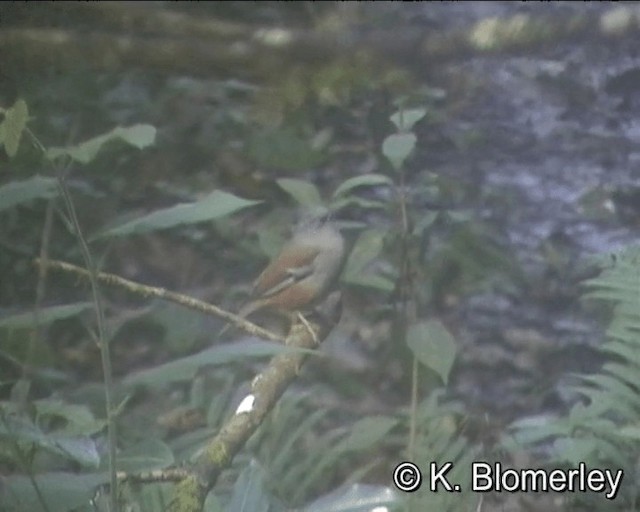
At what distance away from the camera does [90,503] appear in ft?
3.26

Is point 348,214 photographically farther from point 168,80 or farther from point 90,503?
point 90,503

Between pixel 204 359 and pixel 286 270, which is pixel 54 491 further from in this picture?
pixel 286 270

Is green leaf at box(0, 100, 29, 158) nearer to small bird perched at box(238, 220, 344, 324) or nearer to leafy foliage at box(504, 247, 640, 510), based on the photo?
small bird perched at box(238, 220, 344, 324)

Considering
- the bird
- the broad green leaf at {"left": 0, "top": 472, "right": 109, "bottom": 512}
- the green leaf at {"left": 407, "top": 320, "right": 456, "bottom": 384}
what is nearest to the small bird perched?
the bird

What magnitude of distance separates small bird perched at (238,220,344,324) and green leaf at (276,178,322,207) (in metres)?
0.02

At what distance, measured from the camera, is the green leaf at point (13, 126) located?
3.37 ft

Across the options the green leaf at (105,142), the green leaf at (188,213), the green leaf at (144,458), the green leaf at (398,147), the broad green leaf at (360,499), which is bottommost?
the broad green leaf at (360,499)

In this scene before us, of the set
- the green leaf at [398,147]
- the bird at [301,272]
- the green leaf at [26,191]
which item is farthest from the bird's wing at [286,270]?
the green leaf at [26,191]

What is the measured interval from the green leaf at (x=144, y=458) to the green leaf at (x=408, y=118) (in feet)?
1.39

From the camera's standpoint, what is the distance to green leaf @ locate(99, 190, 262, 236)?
3.34ft

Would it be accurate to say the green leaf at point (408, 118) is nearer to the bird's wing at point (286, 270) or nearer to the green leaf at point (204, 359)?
the bird's wing at point (286, 270)

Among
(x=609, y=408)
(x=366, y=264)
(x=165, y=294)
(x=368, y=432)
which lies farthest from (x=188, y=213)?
(x=609, y=408)

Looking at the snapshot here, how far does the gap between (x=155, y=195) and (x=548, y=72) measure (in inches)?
17.7

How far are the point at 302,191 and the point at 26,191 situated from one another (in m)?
0.30
